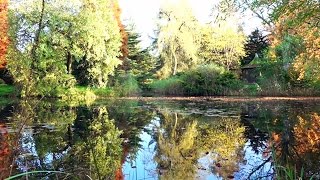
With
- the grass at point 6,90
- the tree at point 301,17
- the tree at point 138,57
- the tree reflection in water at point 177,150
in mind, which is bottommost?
the tree reflection in water at point 177,150

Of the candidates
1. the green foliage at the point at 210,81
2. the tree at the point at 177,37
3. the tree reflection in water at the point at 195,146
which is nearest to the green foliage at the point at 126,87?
the green foliage at the point at 210,81

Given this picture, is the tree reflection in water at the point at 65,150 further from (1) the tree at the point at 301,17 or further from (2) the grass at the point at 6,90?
(2) the grass at the point at 6,90

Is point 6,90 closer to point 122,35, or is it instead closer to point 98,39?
point 98,39

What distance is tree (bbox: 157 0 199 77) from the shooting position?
32.0 m

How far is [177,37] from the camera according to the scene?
3219cm

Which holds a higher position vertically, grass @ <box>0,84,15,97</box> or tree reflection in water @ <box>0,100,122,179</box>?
grass @ <box>0,84,15,97</box>

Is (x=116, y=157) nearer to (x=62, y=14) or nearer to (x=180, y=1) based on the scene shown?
(x=62, y=14)

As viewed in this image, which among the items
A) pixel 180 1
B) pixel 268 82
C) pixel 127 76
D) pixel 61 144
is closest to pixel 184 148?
pixel 61 144

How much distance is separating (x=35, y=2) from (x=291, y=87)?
18.1 m

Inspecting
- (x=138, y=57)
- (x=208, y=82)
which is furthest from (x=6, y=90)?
(x=208, y=82)

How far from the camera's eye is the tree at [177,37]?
32031mm

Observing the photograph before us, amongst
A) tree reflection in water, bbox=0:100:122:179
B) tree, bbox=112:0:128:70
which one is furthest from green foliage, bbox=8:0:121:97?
tree reflection in water, bbox=0:100:122:179

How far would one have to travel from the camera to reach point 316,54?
Answer: 499 inches

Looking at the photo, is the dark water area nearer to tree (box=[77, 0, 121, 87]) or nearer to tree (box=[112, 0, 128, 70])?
tree (box=[77, 0, 121, 87])
